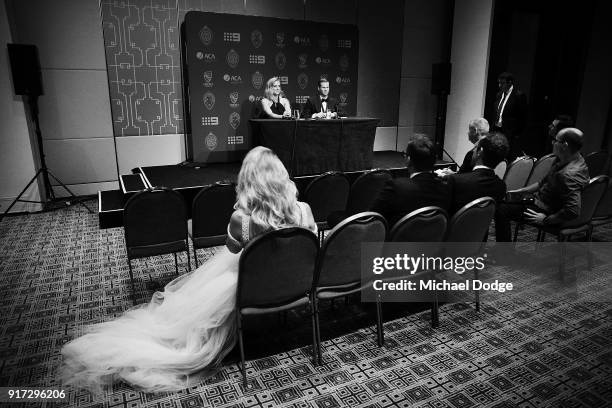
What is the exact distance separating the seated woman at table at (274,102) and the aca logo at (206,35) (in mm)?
1018

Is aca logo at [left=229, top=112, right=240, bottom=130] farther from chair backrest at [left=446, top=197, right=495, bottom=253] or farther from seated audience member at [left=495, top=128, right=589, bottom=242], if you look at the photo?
chair backrest at [left=446, top=197, right=495, bottom=253]

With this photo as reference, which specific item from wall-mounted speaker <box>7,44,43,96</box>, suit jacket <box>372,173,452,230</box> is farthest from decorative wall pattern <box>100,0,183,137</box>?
suit jacket <box>372,173,452,230</box>

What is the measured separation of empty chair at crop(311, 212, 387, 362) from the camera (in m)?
2.23

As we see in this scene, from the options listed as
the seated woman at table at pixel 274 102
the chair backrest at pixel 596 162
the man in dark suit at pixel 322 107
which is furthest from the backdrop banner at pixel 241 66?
the chair backrest at pixel 596 162

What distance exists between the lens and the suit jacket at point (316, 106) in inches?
252

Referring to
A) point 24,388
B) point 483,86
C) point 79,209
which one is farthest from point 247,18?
point 24,388

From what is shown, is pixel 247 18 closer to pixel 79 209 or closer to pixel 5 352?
pixel 79 209

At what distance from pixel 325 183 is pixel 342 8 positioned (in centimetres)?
462

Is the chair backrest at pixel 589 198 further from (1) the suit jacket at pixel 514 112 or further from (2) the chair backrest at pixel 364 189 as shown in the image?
(1) the suit jacket at pixel 514 112

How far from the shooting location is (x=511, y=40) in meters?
7.90

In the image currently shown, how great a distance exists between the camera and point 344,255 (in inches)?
91.1

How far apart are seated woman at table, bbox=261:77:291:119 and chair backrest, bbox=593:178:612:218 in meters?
3.76

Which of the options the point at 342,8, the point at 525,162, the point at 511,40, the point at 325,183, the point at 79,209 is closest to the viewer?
the point at 325,183

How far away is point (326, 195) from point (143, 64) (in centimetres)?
374
